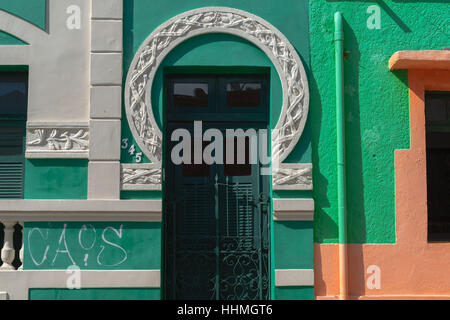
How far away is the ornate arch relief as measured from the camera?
334 inches

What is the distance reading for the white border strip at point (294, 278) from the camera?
8289mm

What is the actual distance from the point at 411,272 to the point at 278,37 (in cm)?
372

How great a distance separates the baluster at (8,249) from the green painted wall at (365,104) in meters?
4.13

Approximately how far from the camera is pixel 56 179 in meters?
8.41

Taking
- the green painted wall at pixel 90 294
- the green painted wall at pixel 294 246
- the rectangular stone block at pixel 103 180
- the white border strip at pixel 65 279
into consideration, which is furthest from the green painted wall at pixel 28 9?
the green painted wall at pixel 294 246

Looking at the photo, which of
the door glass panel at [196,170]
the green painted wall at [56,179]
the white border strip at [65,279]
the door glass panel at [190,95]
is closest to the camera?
the white border strip at [65,279]

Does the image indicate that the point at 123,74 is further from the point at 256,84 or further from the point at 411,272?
the point at 411,272

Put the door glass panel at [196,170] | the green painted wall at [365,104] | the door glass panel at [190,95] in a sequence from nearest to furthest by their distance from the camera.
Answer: the green painted wall at [365,104] → the door glass panel at [196,170] → the door glass panel at [190,95]

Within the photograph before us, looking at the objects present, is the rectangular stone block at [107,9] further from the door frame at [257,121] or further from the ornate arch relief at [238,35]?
the door frame at [257,121]

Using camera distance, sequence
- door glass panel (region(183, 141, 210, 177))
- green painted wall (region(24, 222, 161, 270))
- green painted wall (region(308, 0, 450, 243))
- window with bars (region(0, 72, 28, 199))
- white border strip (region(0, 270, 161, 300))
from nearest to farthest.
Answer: white border strip (region(0, 270, 161, 300)) < green painted wall (region(24, 222, 161, 270)) < green painted wall (region(308, 0, 450, 243)) < window with bars (region(0, 72, 28, 199)) < door glass panel (region(183, 141, 210, 177))

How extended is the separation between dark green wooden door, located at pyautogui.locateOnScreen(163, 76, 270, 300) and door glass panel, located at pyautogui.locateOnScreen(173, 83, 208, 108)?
0.6 inches

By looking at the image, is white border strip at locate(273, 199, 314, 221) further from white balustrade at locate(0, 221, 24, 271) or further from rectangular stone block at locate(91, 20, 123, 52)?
white balustrade at locate(0, 221, 24, 271)

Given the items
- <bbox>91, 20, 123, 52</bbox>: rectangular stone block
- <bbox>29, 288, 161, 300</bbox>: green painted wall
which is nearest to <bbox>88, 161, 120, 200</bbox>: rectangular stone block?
<bbox>29, 288, 161, 300</bbox>: green painted wall

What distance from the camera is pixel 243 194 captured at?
873 cm
